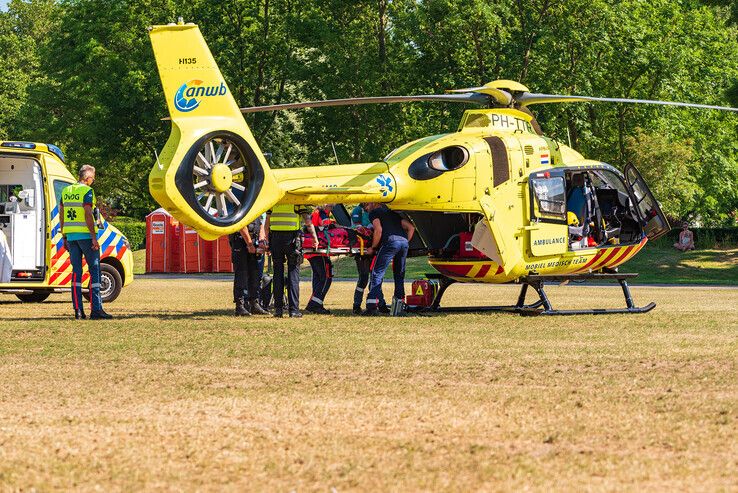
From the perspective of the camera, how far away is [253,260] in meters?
16.9

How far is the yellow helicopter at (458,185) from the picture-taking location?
14039 millimetres

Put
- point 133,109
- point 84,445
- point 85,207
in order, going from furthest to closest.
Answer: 1. point 133,109
2. point 85,207
3. point 84,445

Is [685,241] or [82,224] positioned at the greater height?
[82,224]

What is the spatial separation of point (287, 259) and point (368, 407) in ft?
27.5

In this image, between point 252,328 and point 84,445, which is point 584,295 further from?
point 84,445

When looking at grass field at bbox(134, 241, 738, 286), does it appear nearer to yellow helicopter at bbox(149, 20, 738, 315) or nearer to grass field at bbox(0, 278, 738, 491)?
yellow helicopter at bbox(149, 20, 738, 315)

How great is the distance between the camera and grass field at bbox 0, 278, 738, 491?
6.03m

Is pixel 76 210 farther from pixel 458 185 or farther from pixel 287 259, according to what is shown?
pixel 458 185

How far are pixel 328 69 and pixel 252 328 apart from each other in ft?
98.4

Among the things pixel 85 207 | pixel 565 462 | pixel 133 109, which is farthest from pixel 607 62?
pixel 565 462

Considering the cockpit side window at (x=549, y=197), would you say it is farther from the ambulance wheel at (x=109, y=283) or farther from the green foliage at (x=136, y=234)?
the green foliage at (x=136, y=234)

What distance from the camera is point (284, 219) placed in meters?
16.2

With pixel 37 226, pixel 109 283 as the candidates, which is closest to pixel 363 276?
pixel 109 283

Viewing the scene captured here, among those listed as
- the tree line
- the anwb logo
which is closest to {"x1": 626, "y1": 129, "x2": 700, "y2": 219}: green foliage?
the tree line
